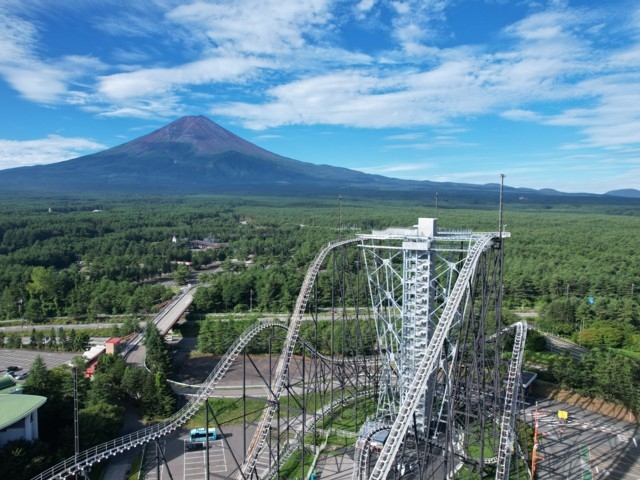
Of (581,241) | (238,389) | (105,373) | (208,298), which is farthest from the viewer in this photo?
(581,241)

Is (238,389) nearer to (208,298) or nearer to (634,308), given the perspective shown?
(208,298)

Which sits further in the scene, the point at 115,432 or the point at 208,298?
the point at 208,298

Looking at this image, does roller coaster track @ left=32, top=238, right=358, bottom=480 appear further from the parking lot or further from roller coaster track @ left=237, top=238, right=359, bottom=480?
the parking lot

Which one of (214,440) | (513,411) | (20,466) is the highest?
(513,411)

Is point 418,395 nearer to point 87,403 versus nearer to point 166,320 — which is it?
point 87,403

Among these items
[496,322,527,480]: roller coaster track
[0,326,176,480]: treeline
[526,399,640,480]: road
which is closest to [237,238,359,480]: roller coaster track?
[0,326,176,480]: treeline

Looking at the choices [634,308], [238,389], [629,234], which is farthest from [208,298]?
[629,234]
